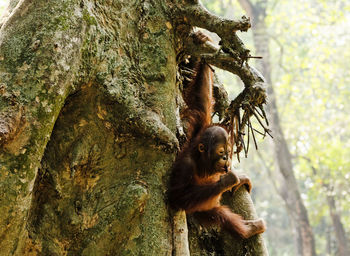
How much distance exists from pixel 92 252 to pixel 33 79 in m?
1.15

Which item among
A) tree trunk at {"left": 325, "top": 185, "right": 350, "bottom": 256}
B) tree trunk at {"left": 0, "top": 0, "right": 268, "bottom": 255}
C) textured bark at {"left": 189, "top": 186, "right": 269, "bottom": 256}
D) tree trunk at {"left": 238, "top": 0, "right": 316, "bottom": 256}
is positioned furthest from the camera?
tree trunk at {"left": 325, "top": 185, "right": 350, "bottom": 256}

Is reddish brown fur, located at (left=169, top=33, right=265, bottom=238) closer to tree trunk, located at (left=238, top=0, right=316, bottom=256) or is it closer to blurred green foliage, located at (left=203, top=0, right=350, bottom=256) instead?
tree trunk, located at (left=238, top=0, right=316, bottom=256)

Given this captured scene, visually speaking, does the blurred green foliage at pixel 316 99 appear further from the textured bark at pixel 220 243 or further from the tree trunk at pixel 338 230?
the textured bark at pixel 220 243

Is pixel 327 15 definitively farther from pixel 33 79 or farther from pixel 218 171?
pixel 33 79

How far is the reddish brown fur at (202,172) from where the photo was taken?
3229 mm

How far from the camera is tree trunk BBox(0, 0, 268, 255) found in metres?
2.66

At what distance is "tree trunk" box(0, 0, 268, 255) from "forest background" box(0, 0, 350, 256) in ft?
42.3

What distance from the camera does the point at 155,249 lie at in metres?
2.88

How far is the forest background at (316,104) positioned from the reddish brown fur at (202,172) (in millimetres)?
11790

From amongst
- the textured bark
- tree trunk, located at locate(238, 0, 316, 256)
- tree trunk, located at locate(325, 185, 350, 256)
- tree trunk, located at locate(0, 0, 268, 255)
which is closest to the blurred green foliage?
tree trunk, located at locate(325, 185, 350, 256)

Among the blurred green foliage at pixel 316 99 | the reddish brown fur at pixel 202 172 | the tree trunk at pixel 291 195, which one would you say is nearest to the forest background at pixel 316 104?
the blurred green foliage at pixel 316 99

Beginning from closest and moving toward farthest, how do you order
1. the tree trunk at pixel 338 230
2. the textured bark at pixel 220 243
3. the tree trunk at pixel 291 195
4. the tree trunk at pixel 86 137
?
the tree trunk at pixel 86 137 < the textured bark at pixel 220 243 < the tree trunk at pixel 291 195 < the tree trunk at pixel 338 230

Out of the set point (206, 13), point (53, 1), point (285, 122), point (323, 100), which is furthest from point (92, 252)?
point (285, 122)

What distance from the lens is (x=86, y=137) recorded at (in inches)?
119
